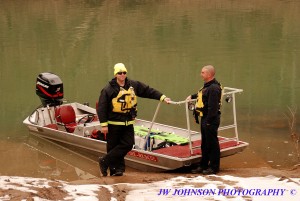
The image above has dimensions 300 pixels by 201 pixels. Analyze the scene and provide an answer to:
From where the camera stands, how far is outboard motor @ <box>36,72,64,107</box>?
12.3 meters

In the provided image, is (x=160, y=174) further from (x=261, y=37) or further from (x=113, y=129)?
(x=261, y=37)

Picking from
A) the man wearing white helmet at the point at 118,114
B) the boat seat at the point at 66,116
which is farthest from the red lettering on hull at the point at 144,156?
the boat seat at the point at 66,116

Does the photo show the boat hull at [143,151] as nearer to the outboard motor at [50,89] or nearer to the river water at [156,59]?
the river water at [156,59]

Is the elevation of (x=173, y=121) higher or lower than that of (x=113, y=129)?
lower

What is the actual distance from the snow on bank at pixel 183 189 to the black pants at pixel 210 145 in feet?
3.62

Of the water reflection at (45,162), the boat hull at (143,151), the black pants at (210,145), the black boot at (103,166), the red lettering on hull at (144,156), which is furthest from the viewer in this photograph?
the water reflection at (45,162)

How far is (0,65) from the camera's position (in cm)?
2309

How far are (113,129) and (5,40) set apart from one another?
22513 millimetres

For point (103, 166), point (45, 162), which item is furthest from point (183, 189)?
point (45, 162)

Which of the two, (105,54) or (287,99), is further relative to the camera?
(105,54)

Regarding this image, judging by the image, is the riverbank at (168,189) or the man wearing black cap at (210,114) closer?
the riverbank at (168,189)

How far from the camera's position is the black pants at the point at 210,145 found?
28.3 feet

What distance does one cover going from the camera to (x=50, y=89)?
40.5 feet

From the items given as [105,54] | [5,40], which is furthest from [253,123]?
[5,40]
